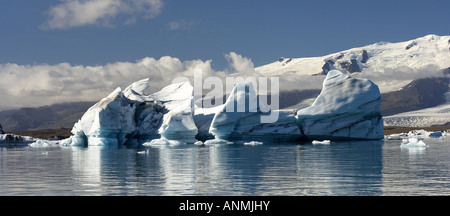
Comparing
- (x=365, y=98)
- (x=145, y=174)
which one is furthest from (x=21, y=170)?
(x=365, y=98)

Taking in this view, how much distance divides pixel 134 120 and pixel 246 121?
10750 millimetres

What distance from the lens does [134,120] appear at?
154ft

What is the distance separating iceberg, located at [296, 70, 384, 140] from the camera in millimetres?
42719

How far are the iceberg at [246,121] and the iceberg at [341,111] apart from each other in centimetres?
139

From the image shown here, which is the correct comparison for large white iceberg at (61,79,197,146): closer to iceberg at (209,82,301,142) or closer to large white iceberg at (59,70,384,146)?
large white iceberg at (59,70,384,146)

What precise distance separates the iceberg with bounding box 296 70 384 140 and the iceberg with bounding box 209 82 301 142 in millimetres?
1391

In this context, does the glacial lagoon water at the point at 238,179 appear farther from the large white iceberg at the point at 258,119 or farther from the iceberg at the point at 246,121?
the large white iceberg at the point at 258,119

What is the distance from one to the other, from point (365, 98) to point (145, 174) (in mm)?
28952

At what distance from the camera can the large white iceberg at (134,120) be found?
43.2m

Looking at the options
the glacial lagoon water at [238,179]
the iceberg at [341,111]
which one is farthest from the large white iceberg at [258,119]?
the glacial lagoon water at [238,179]

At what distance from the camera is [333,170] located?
18781 mm

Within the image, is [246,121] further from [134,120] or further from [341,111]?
[134,120]
